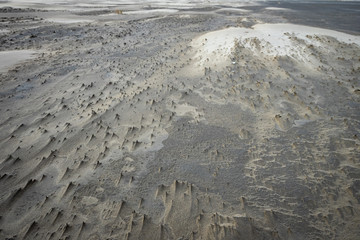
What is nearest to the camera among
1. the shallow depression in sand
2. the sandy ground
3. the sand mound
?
the sandy ground

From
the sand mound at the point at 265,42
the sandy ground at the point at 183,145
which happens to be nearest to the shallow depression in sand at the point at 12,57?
the sandy ground at the point at 183,145

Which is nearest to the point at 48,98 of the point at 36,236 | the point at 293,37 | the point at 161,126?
the point at 161,126

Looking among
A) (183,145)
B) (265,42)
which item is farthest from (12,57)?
(265,42)

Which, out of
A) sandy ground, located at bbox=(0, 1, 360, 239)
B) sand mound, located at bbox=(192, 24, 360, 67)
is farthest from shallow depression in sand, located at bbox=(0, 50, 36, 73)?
sand mound, located at bbox=(192, 24, 360, 67)

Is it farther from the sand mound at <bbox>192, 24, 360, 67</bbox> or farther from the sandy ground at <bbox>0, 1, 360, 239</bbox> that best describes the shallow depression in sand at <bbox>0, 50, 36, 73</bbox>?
the sand mound at <bbox>192, 24, 360, 67</bbox>

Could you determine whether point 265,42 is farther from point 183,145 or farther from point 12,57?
point 12,57

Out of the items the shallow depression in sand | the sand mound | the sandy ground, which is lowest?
the sandy ground

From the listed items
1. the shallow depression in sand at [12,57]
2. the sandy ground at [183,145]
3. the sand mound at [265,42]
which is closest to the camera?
the sandy ground at [183,145]

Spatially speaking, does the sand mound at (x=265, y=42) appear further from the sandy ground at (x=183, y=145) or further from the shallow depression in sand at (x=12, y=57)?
the shallow depression in sand at (x=12, y=57)
